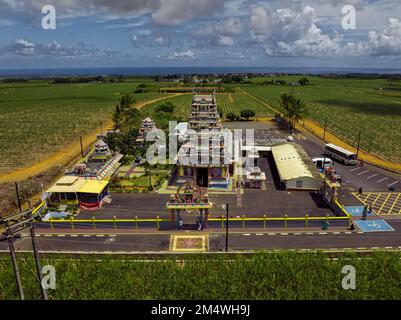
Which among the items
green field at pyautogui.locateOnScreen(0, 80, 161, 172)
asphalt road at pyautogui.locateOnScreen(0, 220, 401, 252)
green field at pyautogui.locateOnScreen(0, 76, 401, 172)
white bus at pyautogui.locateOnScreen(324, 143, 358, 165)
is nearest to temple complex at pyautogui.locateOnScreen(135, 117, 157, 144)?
green field at pyautogui.locateOnScreen(0, 76, 401, 172)

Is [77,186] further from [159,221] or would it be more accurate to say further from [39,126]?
[39,126]

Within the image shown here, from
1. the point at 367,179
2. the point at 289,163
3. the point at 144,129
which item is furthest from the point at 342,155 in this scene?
the point at 144,129

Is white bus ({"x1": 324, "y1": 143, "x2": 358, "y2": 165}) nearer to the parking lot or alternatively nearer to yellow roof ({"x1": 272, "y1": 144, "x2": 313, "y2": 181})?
the parking lot

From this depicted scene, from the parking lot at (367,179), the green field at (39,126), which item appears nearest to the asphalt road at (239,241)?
the parking lot at (367,179)
